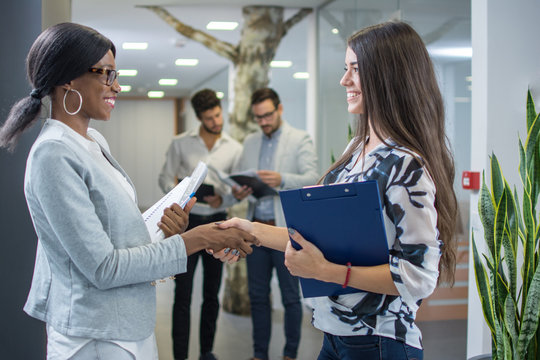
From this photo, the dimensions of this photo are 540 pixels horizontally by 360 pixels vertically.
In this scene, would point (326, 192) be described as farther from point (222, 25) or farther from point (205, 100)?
point (222, 25)

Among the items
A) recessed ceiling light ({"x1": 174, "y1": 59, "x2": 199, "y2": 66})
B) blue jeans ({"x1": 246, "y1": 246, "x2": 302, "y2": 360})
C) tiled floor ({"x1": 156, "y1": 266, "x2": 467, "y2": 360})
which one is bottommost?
tiled floor ({"x1": 156, "y1": 266, "x2": 467, "y2": 360})

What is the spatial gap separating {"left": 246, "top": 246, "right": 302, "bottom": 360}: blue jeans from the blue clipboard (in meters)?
2.27

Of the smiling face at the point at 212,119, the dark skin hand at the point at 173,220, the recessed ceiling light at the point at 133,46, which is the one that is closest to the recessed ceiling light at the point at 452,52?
the smiling face at the point at 212,119

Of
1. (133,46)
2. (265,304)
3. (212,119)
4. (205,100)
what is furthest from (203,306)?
(133,46)

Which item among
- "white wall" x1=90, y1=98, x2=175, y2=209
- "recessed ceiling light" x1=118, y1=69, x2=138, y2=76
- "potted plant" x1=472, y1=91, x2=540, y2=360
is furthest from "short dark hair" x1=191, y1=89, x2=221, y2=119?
"white wall" x1=90, y1=98, x2=175, y2=209

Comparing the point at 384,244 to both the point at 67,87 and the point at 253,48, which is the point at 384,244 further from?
the point at 253,48

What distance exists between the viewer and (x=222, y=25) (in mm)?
5371

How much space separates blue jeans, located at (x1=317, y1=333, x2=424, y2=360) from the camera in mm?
Result: 1300

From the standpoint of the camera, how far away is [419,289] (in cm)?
125

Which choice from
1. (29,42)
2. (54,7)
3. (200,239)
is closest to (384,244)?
(200,239)

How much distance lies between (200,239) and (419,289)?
0.63 m

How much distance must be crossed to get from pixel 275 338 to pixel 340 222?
129 inches

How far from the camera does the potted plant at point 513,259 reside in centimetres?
233

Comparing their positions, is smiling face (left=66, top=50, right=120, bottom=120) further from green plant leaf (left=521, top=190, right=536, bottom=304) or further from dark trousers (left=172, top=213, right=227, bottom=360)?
dark trousers (left=172, top=213, right=227, bottom=360)
